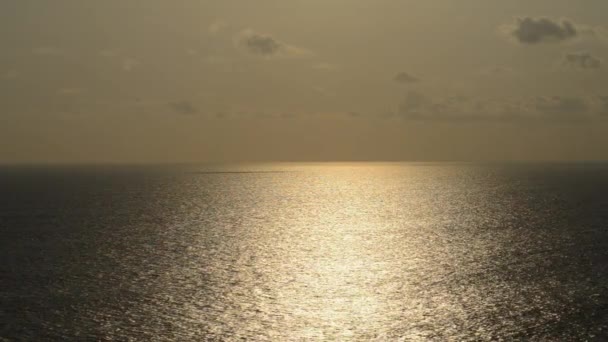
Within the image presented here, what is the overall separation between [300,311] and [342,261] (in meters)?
28.1

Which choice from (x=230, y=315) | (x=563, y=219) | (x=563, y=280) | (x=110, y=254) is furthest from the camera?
(x=563, y=219)

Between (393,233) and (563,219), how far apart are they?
43.6 metres

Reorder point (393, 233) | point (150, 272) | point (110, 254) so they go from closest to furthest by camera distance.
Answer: point (150, 272), point (110, 254), point (393, 233)

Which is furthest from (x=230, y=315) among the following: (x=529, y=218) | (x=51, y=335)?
(x=529, y=218)

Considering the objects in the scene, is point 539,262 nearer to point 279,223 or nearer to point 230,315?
point 230,315

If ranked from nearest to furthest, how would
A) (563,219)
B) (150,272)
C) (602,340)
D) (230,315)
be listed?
(602,340) < (230,315) < (150,272) < (563,219)

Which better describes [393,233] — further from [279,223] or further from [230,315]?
[230,315]

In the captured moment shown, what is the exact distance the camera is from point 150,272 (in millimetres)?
70375

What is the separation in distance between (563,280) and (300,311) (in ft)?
108

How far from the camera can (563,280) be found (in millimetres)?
64812

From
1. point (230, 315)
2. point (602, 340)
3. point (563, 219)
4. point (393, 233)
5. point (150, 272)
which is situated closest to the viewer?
point (602, 340)

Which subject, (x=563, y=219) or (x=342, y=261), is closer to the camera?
(x=342, y=261)

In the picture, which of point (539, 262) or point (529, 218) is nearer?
point (539, 262)

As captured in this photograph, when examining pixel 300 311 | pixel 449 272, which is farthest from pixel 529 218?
pixel 300 311
